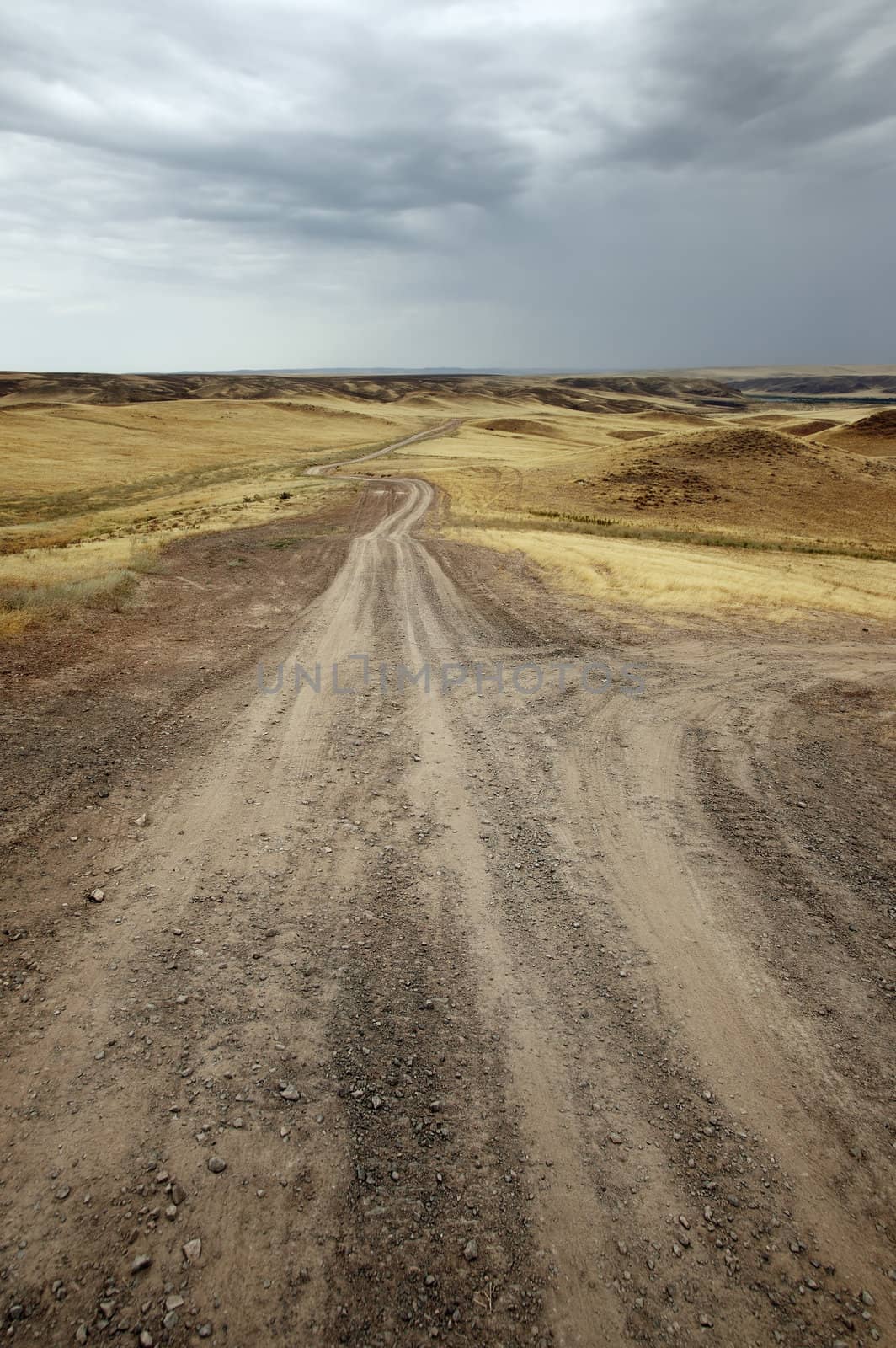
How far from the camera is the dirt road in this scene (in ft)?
11.5

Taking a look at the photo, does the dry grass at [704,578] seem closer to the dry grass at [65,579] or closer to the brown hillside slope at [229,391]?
the dry grass at [65,579]

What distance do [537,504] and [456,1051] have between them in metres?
41.5

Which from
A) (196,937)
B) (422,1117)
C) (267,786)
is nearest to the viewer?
(422,1117)

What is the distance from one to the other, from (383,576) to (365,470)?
3857 centimetres

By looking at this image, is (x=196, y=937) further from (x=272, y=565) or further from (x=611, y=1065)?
(x=272, y=565)

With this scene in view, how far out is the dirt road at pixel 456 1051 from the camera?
3516 mm

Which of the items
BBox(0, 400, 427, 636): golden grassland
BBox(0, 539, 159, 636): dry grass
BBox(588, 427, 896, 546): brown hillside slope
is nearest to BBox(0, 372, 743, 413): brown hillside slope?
BBox(0, 400, 427, 636): golden grassland

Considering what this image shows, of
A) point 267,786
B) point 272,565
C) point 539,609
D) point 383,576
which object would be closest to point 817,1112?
point 267,786

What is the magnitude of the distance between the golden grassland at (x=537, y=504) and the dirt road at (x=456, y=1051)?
9.95 meters

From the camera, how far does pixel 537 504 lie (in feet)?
142

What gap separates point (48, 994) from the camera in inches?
202

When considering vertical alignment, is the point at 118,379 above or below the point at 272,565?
above

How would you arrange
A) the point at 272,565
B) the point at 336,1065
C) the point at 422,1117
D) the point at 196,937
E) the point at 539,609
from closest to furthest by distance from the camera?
the point at 422,1117 < the point at 336,1065 < the point at 196,937 < the point at 539,609 < the point at 272,565

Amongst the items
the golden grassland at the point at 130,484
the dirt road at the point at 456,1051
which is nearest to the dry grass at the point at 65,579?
the golden grassland at the point at 130,484
